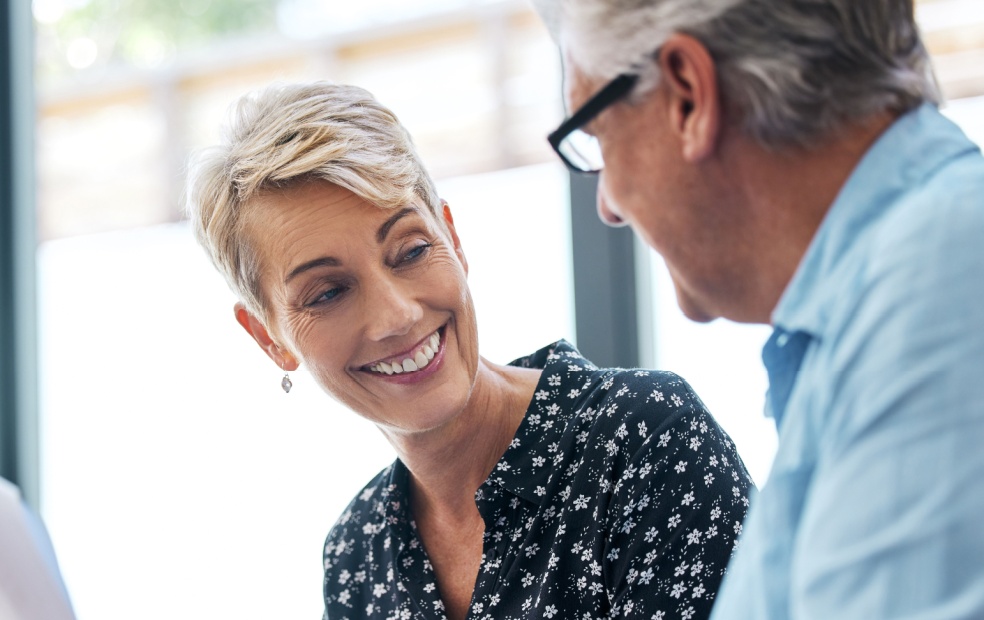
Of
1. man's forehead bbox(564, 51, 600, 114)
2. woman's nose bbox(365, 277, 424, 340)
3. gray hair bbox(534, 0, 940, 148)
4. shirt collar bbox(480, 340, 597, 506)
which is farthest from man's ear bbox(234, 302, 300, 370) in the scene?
gray hair bbox(534, 0, 940, 148)

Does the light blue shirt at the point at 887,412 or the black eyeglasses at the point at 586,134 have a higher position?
the black eyeglasses at the point at 586,134

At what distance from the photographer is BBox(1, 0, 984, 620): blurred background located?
2357 millimetres

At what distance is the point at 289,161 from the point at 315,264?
146mm

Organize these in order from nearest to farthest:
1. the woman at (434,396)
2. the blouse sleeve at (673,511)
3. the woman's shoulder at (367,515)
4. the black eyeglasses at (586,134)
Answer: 1. the black eyeglasses at (586,134)
2. the blouse sleeve at (673,511)
3. the woman at (434,396)
4. the woman's shoulder at (367,515)

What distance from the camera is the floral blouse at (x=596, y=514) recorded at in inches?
A: 50.7

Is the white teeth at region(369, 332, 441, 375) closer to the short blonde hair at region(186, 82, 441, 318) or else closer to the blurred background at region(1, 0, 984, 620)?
the short blonde hair at region(186, 82, 441, 318)

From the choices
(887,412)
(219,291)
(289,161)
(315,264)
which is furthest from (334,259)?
(219,291)

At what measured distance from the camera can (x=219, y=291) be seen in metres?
2.64

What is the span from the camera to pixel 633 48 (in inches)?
31.8

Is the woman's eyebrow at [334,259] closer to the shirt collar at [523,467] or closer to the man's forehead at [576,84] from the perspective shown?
the shirt collar at [523,467]

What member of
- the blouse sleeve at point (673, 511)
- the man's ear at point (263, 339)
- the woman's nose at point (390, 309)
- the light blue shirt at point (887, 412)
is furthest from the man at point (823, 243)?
the man's ear at point (263, 339)

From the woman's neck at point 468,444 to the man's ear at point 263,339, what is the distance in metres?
0.20

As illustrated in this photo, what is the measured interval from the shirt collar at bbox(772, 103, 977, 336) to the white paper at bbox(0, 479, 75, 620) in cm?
98

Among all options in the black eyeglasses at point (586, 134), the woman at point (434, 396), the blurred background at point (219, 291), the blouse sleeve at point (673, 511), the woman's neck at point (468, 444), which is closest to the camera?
the black eyeglasses at point (586, 134)
